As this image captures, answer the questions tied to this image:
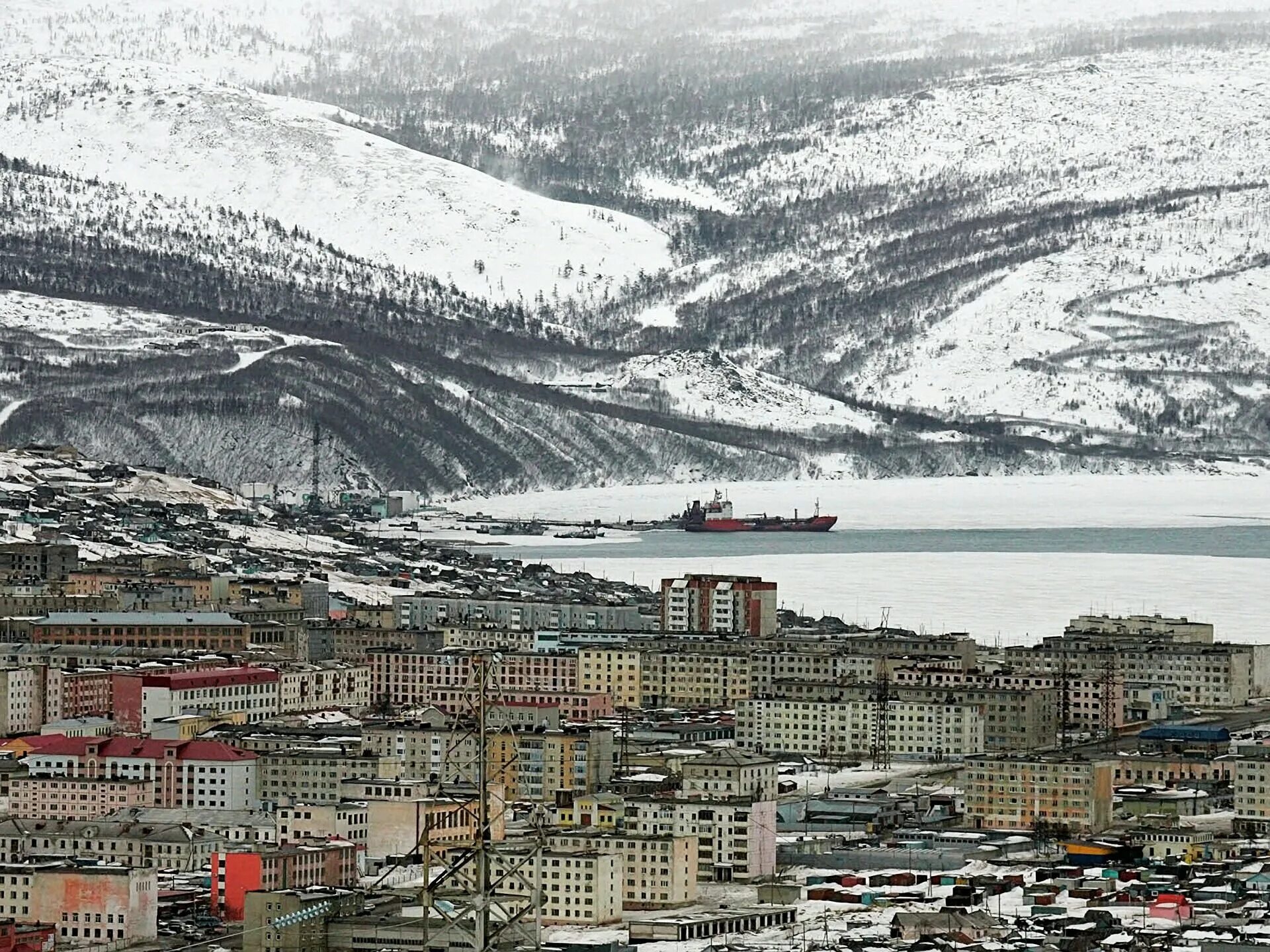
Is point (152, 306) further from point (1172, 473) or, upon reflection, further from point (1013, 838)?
point (1013, 838)

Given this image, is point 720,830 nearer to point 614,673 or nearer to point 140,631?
point 614,673

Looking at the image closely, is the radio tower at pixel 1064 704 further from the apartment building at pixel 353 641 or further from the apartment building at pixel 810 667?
the apartment building at pixel 353 641

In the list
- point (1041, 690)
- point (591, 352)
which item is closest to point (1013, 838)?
point (1041, 690)

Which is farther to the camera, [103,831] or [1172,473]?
[1172,473]

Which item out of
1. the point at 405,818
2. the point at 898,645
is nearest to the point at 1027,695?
the point at 898,645

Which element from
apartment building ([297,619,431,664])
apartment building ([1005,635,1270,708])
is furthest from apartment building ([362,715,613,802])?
apartment building ([297,619,431,664])

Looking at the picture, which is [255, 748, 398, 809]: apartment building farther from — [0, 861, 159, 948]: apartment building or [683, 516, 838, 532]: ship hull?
[683, 516, 838, 532]: ship hull

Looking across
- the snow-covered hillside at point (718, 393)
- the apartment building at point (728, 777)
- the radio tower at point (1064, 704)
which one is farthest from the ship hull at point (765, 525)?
the apartment building at point (728, 777)
